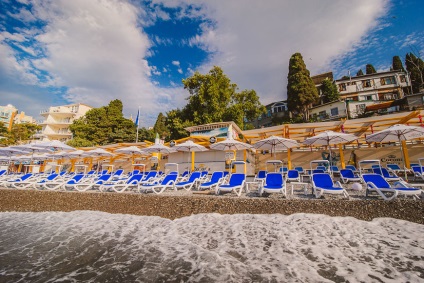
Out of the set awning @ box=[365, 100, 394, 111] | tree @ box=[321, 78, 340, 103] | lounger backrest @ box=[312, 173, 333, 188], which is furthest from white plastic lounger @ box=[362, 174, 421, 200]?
tree @ box=[321, 78, 340, 103]

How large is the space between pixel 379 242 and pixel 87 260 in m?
5.67

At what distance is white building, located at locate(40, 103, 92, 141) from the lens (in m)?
44.0

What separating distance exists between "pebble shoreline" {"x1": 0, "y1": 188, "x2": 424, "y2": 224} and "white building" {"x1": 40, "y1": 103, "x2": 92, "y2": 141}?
143ft

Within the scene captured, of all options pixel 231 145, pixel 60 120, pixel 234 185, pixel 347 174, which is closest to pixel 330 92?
pixel 347 174

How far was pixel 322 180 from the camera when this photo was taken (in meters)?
6.09

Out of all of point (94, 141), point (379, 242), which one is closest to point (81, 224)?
point (379, 242)

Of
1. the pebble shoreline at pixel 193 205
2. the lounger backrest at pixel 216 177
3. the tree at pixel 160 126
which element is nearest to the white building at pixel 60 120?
the tree at pixel 160 126

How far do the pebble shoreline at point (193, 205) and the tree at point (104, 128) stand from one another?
89.1 ft

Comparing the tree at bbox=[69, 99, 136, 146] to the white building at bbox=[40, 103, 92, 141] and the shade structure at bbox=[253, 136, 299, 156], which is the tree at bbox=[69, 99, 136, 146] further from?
the shade structure at bbox=[253, 136, 299, 156]

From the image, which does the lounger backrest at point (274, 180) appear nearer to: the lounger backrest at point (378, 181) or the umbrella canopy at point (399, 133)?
the lounger backrest at point (378, 181)

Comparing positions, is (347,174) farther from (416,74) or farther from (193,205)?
(416,74)

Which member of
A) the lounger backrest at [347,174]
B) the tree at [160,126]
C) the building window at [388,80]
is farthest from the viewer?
the tree at [160,126]

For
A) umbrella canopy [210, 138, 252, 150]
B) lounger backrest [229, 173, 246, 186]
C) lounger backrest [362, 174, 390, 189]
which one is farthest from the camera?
umbrella canopy [210, 138, 252, 150]

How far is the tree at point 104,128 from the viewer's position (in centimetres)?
3381
